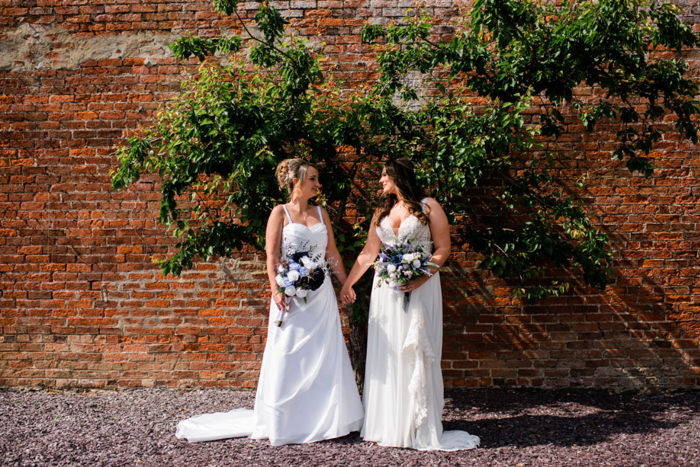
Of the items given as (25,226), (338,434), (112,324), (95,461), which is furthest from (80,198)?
(338,434)

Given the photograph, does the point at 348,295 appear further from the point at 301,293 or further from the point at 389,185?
the point at 389,185

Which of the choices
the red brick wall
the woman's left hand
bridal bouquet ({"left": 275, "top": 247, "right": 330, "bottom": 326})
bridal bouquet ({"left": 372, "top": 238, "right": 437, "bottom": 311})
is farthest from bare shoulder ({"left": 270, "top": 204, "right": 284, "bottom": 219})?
the red brick wall

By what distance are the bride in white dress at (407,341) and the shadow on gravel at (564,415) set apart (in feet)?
1.21

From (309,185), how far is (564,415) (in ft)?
9.34

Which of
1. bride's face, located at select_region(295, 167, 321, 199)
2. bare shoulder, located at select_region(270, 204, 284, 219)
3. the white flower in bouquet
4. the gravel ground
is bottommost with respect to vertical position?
the gravel ground

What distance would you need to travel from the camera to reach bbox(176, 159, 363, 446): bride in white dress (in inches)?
139

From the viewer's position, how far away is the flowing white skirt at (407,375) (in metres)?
3.38

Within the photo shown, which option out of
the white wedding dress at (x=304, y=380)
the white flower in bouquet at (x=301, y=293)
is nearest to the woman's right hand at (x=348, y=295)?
the white wedding dress at (x=304, y=380)

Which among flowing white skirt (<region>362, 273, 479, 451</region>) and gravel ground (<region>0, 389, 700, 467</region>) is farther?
flowing white skirt (<region>362, 273, 479, 451</region>)

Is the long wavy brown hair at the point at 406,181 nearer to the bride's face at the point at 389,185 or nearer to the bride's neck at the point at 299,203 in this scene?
the bride's face at the point at 389,185

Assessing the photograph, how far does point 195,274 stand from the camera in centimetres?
475

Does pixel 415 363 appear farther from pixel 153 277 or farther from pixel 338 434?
pixel 153 277

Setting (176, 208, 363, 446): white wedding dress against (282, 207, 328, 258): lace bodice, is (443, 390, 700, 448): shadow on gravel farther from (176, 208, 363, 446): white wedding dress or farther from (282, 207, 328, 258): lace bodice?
(282, 207, 328, 258): lace bodice

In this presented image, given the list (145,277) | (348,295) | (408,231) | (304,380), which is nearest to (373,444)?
(304,380)
